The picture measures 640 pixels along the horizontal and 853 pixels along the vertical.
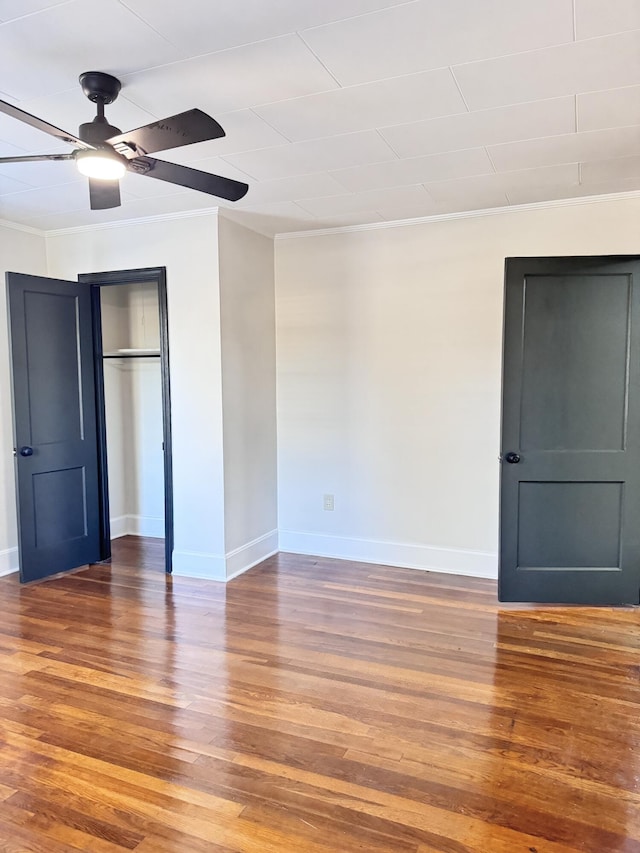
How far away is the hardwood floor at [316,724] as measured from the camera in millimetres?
1845

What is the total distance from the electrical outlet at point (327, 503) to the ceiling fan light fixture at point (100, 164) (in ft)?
9.88

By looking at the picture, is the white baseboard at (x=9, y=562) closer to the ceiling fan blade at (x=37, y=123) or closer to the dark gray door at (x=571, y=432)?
the ceiling fan blade at (x=37, y=123)

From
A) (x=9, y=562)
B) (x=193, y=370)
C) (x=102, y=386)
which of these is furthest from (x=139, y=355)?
(x=9, y=562)

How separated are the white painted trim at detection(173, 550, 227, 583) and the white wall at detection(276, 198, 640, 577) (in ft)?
2.70

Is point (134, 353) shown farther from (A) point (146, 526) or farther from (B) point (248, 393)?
(A) point (146, 526)

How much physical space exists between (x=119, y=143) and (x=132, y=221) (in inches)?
90.6

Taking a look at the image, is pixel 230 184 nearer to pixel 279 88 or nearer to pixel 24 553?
pixel 279 88

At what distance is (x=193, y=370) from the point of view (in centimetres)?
413

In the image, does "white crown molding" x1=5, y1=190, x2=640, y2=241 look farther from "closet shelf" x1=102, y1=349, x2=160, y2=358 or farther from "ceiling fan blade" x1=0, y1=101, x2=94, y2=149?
"ceiling fan blade" x1=0, y1=101, x2=94, y2=149

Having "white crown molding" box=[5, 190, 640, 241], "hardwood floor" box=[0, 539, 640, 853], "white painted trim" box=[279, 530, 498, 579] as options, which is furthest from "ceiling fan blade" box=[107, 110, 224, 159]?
"white painted trim" box=[279, 530, 498, 579]

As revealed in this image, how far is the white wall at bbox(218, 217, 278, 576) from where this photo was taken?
414cm

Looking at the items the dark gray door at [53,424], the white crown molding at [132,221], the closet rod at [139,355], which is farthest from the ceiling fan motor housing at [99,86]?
the closet rod at [139,355]

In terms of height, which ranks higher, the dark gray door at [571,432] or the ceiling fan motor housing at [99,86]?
the ceiling fan motor housing at [99,86]

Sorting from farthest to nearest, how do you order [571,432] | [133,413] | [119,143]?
[133,413], [571,432], [119,143]
